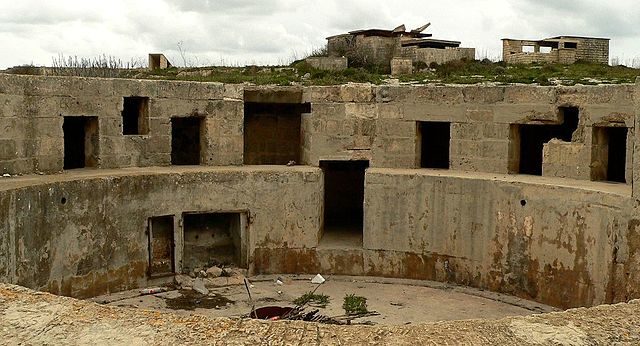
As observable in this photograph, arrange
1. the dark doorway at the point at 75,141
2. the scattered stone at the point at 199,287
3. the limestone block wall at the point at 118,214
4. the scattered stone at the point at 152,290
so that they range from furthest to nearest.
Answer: the dark doorway at the point at 75,141 < the scattered stone at the point at 199,287 < the scattered stone at the point at 152,290 < the limestone block wall at the point at 118,214

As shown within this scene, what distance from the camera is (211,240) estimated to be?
1179 cm

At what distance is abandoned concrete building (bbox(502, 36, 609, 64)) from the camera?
2189 cm

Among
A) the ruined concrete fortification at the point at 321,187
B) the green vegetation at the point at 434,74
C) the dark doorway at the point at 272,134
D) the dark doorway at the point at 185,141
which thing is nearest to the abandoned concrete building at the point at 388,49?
the green vegetation at the point at 434,74

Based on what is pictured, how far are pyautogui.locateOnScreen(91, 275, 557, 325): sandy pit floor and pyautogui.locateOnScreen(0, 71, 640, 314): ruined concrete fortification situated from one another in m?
0.25

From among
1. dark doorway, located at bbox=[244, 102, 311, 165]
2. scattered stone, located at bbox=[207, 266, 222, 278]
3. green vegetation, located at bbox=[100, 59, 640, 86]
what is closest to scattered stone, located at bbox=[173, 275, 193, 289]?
scattered stone, located at bbox=[207, 266, 222, 278]

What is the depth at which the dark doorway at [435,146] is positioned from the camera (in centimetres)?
1319

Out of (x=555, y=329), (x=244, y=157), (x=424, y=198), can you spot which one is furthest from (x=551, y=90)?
(x=555, y=329)

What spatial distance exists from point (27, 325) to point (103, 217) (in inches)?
257

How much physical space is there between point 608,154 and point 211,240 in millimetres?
6590

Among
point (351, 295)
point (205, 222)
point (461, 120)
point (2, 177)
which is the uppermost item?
point (461, 120)

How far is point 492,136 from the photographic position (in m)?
11.4

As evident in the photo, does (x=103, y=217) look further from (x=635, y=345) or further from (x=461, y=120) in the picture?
(x=635, y=345)

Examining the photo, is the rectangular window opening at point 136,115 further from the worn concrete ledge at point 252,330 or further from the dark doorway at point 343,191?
the worn concrete ledge at point 252,330

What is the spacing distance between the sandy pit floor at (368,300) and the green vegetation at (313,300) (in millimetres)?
99
